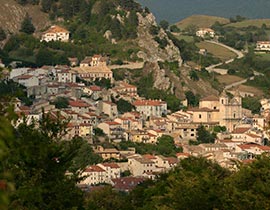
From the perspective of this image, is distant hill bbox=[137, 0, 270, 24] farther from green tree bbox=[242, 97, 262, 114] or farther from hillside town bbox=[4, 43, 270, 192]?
hillside town bbox=[4, 43, 270, 192]

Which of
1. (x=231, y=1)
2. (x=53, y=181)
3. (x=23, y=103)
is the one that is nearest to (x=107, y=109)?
(x=23, y=103)

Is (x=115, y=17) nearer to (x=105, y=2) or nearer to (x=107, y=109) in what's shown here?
(x=105, y=2)

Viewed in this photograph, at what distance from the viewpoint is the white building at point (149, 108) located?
64.2m

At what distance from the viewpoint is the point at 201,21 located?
130 meters

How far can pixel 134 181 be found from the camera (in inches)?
1775

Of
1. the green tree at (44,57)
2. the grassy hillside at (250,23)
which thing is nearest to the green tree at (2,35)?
the green tree at (44,57)

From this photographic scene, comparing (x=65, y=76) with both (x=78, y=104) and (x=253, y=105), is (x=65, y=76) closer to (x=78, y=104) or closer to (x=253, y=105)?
(x=78, y=104)

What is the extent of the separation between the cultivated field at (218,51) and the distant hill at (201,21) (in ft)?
88.1

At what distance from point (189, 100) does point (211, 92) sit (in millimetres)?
4295

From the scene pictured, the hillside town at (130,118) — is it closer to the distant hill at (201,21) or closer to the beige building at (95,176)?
the beige building at (95,176)

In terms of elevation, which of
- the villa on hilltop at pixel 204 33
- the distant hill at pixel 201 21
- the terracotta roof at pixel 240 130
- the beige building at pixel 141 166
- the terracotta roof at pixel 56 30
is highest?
the distant hill at pixel 201 21

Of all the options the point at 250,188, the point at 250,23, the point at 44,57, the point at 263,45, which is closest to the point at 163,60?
the point at 44,57

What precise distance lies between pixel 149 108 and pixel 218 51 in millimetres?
31529

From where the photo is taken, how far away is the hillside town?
5250 cm
